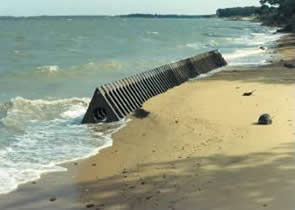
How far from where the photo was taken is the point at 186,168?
1059 centimetres

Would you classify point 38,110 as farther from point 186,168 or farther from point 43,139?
point 186,168

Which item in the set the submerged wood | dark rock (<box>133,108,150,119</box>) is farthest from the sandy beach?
the submerged wood

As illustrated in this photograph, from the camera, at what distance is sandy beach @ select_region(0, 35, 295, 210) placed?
29.2 feet

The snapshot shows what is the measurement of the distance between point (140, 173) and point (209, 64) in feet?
77.7

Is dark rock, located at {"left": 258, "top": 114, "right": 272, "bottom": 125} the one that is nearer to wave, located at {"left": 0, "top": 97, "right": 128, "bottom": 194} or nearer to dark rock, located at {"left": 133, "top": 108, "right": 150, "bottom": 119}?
dark rock, located at {"left": 133, "top": 108, "right": 150, "bottom": 119}

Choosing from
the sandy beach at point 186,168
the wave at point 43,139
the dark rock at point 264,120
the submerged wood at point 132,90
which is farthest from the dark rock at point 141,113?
the dark rock at point 264,120

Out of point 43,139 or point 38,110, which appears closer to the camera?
point 43,139

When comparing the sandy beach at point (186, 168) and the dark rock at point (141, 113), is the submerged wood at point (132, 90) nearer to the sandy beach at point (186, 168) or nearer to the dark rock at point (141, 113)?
the dark rock at point (141, 113)

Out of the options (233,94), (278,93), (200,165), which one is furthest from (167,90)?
(200,165)

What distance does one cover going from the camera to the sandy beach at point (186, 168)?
8.89 metres

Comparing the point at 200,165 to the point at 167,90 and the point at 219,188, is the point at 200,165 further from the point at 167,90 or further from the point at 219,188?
the point at 167,90

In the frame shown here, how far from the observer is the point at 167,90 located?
22844 mm

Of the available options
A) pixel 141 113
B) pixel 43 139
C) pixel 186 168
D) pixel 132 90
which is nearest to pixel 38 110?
pixel 132 90

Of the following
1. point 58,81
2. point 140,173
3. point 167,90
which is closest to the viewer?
point 140,173
